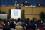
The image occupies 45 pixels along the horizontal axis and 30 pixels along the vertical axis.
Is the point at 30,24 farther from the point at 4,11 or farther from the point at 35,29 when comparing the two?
the point at 4,11

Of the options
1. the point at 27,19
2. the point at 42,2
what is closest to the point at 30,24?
the point at 27,19

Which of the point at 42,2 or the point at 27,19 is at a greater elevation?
the point at 42,2

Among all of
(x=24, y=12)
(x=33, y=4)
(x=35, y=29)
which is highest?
(x=33, y=4)

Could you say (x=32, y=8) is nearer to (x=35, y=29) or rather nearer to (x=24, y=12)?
(x=24, y=12)

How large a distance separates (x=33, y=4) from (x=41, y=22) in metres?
0.27

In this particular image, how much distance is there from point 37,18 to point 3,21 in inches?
18.7

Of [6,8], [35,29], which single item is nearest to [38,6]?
[35,29]

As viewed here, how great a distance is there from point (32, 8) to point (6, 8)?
361 mm

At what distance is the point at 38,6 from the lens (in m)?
1.41

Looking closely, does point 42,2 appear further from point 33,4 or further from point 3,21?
A: point 3,21

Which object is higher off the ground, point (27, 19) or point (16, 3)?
point (16, 3)

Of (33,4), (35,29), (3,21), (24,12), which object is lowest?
(35,29)

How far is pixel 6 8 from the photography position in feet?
4.64

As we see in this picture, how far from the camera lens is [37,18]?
1407mm
